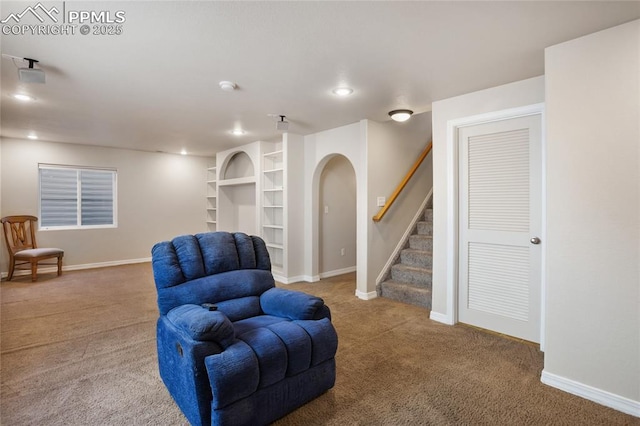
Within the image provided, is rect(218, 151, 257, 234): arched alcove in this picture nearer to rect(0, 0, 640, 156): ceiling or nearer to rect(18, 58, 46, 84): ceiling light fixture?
rect(0, 0, 640, 156): ceiling

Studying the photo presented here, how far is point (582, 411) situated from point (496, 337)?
1.05 metres

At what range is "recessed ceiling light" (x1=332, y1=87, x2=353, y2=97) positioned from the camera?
3070 mm

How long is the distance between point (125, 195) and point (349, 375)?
6062 mm

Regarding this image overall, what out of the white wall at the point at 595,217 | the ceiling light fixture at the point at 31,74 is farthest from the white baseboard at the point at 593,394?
the ceiling light fixture at the point at 31,74

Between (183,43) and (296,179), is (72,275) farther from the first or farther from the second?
(183,43)

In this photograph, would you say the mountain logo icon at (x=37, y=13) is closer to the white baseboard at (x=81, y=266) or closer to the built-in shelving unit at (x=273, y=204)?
the built-in shelving unit at (x=273, y=204)

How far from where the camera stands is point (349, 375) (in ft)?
7.77

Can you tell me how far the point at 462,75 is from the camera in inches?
109

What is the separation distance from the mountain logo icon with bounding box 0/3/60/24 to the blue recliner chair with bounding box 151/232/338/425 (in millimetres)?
1516

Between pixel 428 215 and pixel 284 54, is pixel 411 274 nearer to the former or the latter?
pixel 428 215

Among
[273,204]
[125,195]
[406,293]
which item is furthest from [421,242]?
[125,195]

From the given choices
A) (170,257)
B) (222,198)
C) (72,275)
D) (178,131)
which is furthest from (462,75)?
(72,275)

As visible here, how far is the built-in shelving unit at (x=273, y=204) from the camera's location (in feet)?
18.1

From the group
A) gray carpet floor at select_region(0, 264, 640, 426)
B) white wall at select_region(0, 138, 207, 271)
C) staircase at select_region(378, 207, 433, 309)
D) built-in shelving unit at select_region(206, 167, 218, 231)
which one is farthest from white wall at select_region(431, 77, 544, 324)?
white wall at select_region(0, 138, 207, 271)
